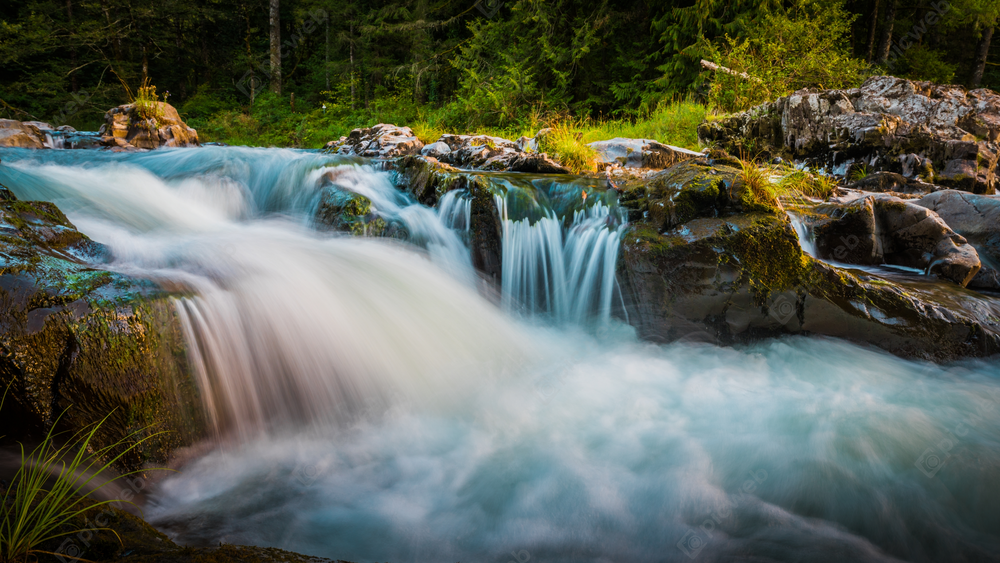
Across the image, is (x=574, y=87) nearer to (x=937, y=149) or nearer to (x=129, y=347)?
(x=937, y=149)

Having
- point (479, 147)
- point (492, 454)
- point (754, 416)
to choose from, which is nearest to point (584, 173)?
point (479, 147)

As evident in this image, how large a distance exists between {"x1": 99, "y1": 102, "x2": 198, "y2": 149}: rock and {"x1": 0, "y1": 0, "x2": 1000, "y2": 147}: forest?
119cm

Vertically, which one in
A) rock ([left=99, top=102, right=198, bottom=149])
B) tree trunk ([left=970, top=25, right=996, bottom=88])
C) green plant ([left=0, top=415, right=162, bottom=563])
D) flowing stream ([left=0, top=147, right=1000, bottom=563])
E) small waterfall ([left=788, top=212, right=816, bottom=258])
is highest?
tree trunk ([left=970, top=25, right=996, bottom=88])

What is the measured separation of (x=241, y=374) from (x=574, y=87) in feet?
50.5

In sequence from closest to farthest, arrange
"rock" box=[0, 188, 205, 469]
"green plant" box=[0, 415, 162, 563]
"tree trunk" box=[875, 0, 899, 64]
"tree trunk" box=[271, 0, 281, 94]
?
"green plant" box=[0, 415, 162, 563] → "rock" box=[0, 188, 205, 469] → "tree trunk" box=[875, 0, 899, 64] → "tree trunk" box=[271, 0, 281, 94]

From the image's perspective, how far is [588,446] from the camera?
10.1ft

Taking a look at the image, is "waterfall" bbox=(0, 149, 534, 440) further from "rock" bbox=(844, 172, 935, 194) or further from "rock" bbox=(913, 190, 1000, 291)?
"rock" bbox=(844, 172, 935, 194)

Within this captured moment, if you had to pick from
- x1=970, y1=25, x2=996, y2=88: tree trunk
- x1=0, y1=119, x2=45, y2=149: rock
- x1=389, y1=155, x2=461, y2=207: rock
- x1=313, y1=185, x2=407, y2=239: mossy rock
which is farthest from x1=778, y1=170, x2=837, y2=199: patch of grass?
x1=970, y1=25, x2=996, y2=88: tree trunk

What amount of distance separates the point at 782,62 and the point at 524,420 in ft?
39.3

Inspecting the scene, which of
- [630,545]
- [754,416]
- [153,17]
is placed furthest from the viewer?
[153,17]

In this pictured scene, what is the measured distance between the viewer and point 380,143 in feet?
35.1

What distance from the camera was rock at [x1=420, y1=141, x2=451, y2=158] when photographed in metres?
9.70

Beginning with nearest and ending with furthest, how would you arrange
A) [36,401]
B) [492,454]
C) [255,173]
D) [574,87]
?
[36,401] < [492,454] < [255,173] < [574,87]

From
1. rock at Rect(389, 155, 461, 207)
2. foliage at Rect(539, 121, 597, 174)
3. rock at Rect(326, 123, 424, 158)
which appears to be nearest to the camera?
rock at Rect(389, 155, 461, 207)
